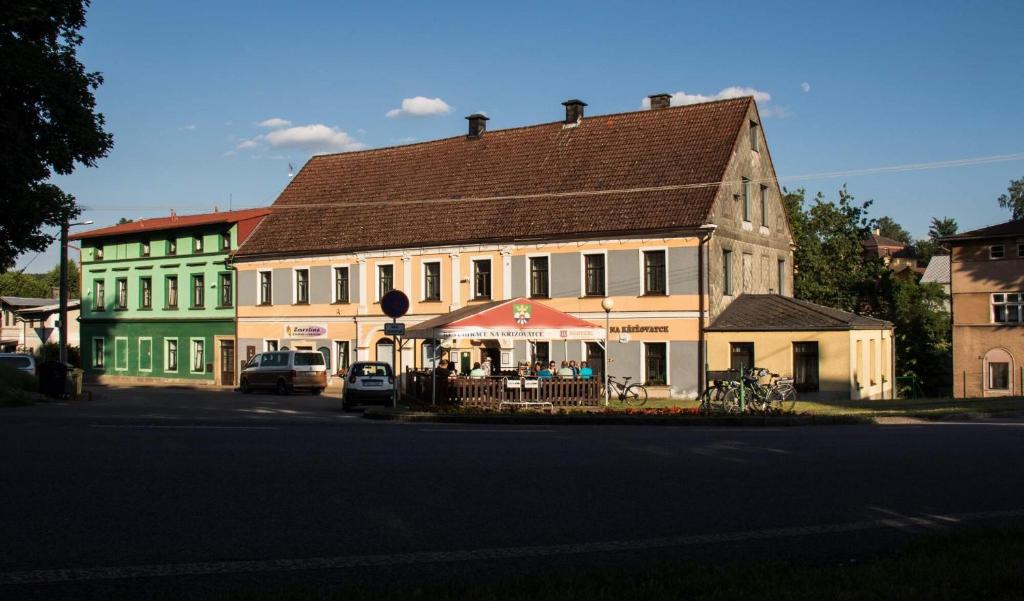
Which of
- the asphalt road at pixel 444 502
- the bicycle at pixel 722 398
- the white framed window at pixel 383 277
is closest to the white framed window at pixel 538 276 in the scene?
the white framed window at pixel 383 277

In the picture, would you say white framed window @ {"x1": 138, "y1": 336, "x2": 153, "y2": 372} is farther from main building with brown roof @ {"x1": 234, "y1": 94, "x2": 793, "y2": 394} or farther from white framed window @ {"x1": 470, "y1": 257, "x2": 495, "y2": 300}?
white framed window @ {"x1": 470, "y1": 257, "x2": 495, "y2": 300}

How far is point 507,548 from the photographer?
8359 mm

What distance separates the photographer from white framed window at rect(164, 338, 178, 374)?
5800 cm

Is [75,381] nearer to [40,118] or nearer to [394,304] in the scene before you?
[40,118]

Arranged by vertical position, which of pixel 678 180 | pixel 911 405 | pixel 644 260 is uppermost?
pixel 678 180

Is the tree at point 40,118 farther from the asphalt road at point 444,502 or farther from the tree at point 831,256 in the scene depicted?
the tree at point 831,256

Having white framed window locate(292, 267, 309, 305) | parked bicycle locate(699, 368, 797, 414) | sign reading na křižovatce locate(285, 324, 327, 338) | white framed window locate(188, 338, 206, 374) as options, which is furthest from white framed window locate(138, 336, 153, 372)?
parked bicycle locate(699, 368, 797, 414)

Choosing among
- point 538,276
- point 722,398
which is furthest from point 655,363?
point 722,398

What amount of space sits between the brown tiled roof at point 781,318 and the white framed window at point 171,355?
100ft

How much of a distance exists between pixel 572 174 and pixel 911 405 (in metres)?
17.0

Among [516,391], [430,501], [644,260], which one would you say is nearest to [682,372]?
[644,260]

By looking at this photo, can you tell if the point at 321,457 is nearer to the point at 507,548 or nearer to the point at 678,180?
the point at 507,548

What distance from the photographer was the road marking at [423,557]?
7.32 meters

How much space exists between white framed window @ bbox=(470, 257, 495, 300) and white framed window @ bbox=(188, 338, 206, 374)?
18061 mm
